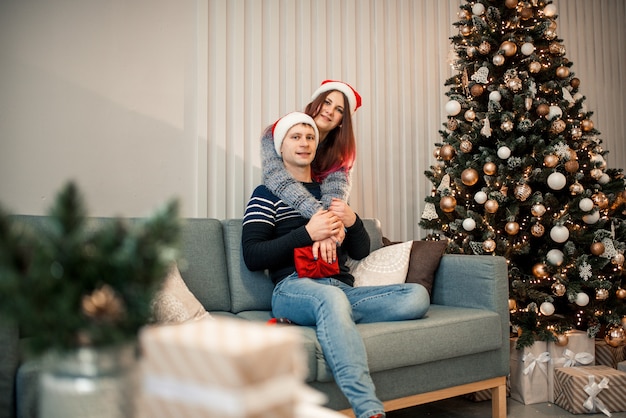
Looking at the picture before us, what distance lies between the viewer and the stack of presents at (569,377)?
2.24 meters

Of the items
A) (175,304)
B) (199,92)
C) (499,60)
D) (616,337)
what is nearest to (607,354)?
(616,337)

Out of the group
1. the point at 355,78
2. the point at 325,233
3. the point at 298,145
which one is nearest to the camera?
the point at 325,233

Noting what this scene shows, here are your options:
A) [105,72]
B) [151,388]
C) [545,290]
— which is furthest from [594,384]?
[105,72]

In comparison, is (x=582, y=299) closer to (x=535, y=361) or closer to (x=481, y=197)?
(x=535, y=361)

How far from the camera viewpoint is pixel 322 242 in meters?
2.03

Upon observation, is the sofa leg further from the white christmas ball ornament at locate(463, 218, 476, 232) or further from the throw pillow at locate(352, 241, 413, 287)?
the white christmas ball ornament at locate(463, 218, 476, 232)

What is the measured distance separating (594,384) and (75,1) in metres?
2.91

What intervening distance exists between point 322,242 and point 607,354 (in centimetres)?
180

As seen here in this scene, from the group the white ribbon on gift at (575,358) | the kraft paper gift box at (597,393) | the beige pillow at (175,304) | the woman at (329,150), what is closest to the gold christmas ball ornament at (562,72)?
the woman at (329,150)

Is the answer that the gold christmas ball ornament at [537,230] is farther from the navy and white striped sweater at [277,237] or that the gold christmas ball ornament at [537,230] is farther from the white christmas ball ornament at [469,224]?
the navy and white striped sweater at [277,237]

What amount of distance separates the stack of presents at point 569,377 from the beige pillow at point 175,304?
1.57m

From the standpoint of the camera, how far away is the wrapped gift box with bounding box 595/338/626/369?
107 inches

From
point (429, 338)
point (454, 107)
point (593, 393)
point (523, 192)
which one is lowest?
point (593, 393)

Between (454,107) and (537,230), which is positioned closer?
(537,230)
